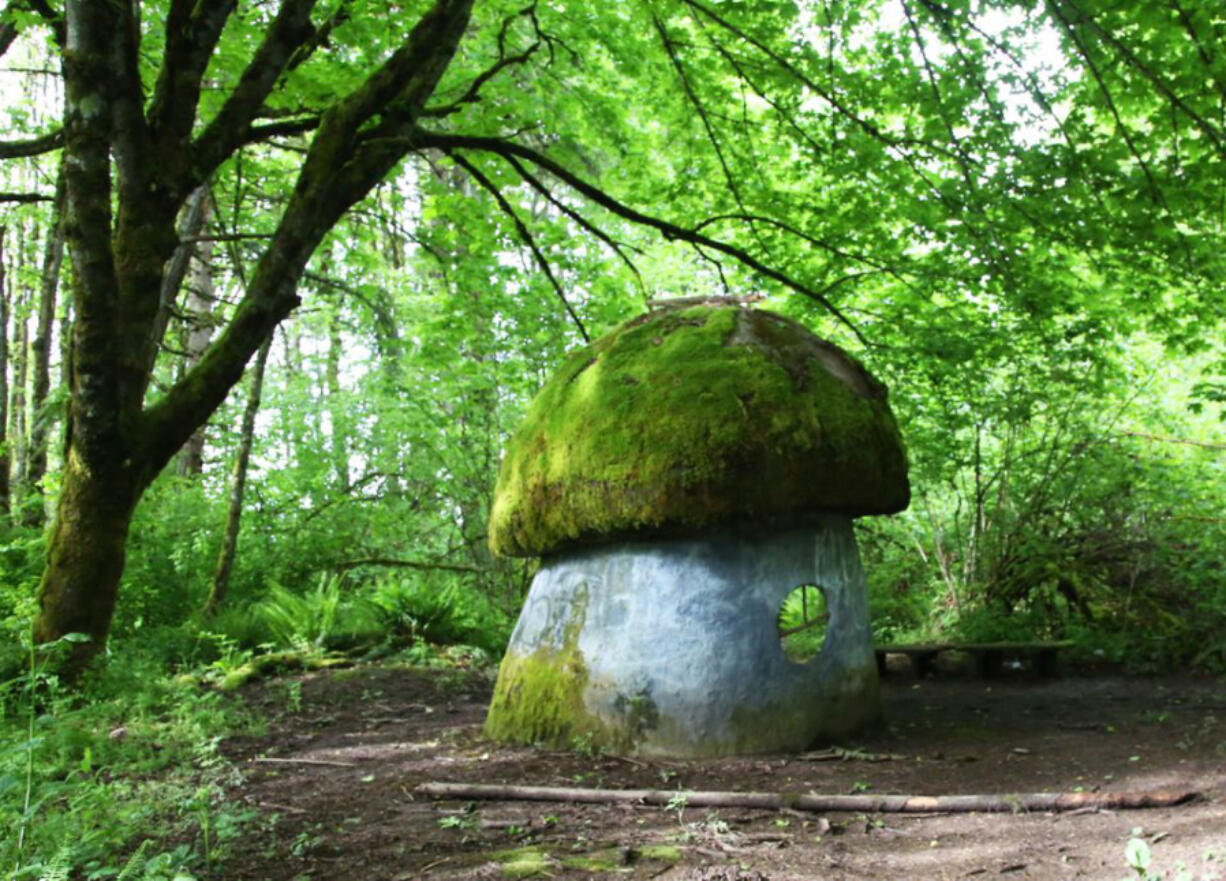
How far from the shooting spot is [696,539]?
4.76 meters

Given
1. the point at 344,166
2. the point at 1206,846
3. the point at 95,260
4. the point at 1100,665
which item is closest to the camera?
the point at 1206,846

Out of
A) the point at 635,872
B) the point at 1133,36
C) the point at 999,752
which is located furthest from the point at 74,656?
the point at 1133,36

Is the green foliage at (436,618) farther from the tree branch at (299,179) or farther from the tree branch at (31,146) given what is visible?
the tree branch at (31,146)

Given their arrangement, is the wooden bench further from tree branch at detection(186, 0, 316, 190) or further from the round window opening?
tree branch at detection(186, 0, 316, 190)

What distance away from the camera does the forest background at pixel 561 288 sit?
213 inches

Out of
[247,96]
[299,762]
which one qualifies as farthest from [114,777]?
[247,96]

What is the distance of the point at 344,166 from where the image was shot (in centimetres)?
611

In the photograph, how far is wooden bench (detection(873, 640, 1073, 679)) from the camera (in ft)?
23.6

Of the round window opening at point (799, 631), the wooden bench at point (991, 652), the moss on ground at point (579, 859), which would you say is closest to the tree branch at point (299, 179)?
the moss on ground at point (579, 859)

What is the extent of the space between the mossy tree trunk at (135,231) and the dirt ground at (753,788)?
1.54 meters

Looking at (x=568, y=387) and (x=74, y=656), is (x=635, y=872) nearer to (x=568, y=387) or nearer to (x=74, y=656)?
(x=568, y=387)

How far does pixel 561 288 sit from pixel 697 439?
465cm

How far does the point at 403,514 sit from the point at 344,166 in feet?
20.2

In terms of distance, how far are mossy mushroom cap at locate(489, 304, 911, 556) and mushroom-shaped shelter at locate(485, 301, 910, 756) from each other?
0.01 meters
